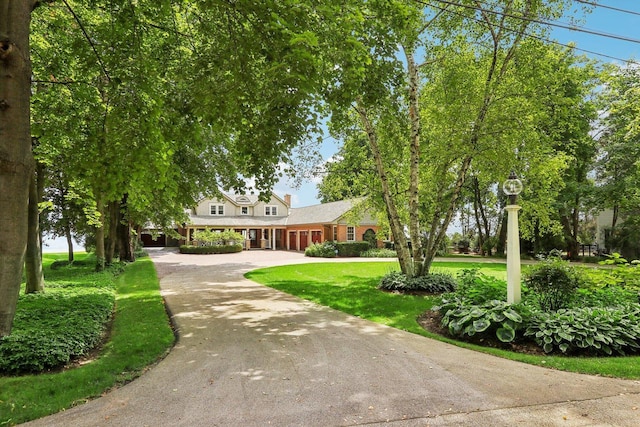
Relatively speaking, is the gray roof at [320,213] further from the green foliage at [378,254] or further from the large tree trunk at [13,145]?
the large tree trunk at [13,145]

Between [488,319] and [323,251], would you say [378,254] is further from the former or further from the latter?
[488,319]

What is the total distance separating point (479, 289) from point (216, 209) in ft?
122

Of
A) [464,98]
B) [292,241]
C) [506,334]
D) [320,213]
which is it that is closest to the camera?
[506,334]

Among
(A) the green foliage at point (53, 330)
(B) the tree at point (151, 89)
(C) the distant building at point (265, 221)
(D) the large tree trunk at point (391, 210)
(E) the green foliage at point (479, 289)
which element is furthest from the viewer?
(C) the distant building at point (265, 221)

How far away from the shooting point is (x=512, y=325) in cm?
608

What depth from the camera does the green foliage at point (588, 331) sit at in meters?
5.57

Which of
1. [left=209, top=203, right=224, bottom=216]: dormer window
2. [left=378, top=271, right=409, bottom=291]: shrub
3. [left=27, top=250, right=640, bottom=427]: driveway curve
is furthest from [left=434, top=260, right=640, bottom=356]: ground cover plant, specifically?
[left=209, top=203, right=224, bottom=216]: dormer window

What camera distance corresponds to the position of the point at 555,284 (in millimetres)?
7133

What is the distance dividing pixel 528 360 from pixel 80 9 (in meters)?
10.9

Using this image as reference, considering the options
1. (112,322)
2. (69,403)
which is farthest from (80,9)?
(69,403)

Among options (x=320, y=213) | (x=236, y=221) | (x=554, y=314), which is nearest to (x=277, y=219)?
(x=236, y=221)

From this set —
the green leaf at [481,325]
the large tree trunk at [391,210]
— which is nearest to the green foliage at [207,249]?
the large tree trunk at [391,210]

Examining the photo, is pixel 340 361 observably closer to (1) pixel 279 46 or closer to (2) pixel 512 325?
(2) pixel 512 325

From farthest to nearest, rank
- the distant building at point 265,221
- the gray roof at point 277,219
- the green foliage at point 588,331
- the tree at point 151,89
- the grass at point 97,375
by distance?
the distant building at point 265,221, the gray roof at point 277,219, the green foliage at point 588,331, the tree at point 151,89, the grass at point 97,375
